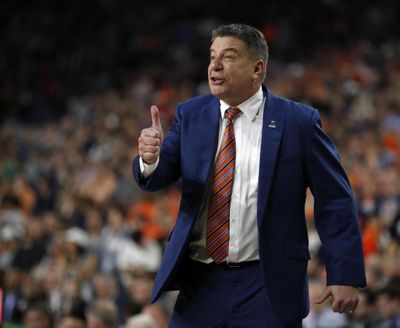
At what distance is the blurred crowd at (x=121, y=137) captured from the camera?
6.61 metres

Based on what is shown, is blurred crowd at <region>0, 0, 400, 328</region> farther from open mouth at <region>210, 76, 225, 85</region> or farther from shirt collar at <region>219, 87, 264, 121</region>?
open mouth at <region>210, 76, 225, 85</region>

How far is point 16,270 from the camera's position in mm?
7727

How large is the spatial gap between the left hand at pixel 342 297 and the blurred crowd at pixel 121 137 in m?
1.62

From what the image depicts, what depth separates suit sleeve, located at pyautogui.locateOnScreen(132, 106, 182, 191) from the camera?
3.10 metres

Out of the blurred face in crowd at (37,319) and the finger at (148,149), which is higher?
the finger at (148,149)

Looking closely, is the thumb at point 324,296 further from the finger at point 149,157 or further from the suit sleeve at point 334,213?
the finger at point 149,157

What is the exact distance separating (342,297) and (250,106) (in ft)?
2.33

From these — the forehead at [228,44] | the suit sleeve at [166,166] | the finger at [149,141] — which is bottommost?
the suit sleeve at [166,166]

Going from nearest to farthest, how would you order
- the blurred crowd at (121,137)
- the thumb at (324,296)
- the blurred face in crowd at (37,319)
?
the thumb at (324,296), the blurred face in crowd at (37,319), the blurred crowd at (121,137)

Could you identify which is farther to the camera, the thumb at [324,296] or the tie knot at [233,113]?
the tie knot at [233,113]

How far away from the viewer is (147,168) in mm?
3076

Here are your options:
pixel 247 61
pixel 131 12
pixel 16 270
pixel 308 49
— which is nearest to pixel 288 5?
pixel 308 49

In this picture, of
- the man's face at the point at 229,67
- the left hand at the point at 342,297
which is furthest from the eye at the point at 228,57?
the left hand at the point at 342,297

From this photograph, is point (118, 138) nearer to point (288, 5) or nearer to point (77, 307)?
point (288, 5)
